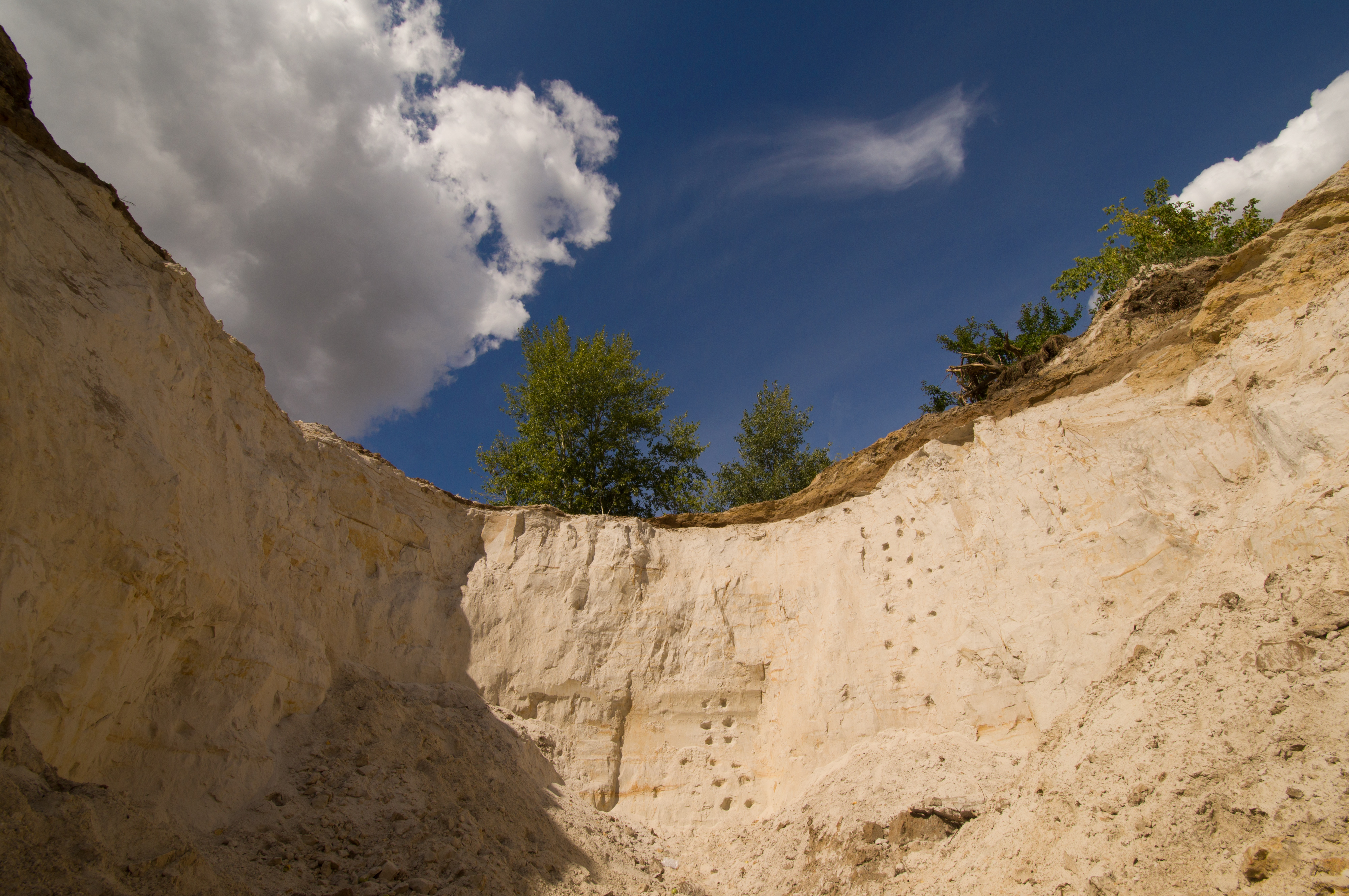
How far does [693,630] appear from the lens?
38.0 feet

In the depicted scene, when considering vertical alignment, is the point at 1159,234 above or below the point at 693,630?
above

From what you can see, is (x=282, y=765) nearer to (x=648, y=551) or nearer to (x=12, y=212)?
(x=12, y=212)

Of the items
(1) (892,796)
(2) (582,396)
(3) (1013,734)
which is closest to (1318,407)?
(3) (1013,734)

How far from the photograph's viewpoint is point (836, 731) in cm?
962

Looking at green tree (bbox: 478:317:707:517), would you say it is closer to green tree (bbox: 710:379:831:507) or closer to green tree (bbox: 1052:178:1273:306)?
green tree (bbox: 710:379:831:507)

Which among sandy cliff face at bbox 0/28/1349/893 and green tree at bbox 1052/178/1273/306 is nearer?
sandy cliff face at bbox 0/28/1349/893

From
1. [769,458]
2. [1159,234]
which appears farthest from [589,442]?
[1159,234]

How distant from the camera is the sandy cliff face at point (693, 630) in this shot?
17.9 feet

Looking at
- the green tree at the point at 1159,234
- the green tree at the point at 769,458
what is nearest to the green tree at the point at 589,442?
the green tree at the point at 769,458

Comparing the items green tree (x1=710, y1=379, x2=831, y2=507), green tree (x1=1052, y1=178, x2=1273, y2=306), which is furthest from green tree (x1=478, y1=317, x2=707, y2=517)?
green tree (x1=1052, y1=178, x2=1273, y2=306)

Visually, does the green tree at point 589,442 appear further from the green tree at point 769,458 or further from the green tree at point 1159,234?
the green tree at point 1159,234

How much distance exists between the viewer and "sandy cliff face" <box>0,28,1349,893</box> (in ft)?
17.9

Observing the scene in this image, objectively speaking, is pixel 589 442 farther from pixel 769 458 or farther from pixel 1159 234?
pixel 1159 234

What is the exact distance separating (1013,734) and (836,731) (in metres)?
2.37
